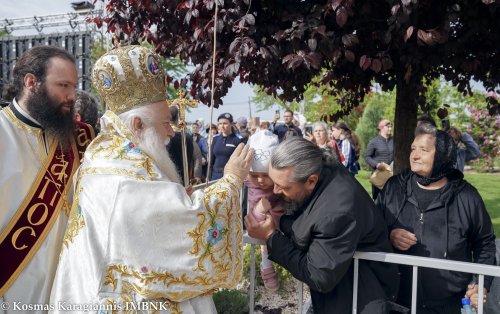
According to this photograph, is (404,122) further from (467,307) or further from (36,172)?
(36,172)

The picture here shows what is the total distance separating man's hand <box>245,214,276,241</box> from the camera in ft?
7.45

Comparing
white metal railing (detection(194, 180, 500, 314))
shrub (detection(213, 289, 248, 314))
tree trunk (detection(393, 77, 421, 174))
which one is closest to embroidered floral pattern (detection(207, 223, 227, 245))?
white metal railing (detection(194, 180, 500, 314))

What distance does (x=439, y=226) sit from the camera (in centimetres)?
252

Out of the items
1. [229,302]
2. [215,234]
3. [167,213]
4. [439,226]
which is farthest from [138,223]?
[229,302]

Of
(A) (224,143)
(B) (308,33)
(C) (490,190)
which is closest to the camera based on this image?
(B) (308,33)

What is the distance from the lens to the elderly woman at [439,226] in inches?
97.9

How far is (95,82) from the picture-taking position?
2.12 meters

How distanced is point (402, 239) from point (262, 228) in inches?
31.3

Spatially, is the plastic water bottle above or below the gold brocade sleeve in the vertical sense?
below

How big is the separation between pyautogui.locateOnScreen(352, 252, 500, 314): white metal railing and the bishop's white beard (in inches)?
38.8

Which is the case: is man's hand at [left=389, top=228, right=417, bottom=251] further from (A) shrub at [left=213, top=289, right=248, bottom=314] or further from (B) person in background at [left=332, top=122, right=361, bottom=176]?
(B) person in background at [left=332, top=122, right=361, bottom=176]

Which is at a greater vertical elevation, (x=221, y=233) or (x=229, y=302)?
(x=221, y=233)

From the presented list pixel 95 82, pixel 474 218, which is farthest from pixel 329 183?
pixel 95 82

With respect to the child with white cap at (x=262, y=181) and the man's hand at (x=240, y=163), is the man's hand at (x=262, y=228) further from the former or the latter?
the man's hand at (x=240, y=163)
